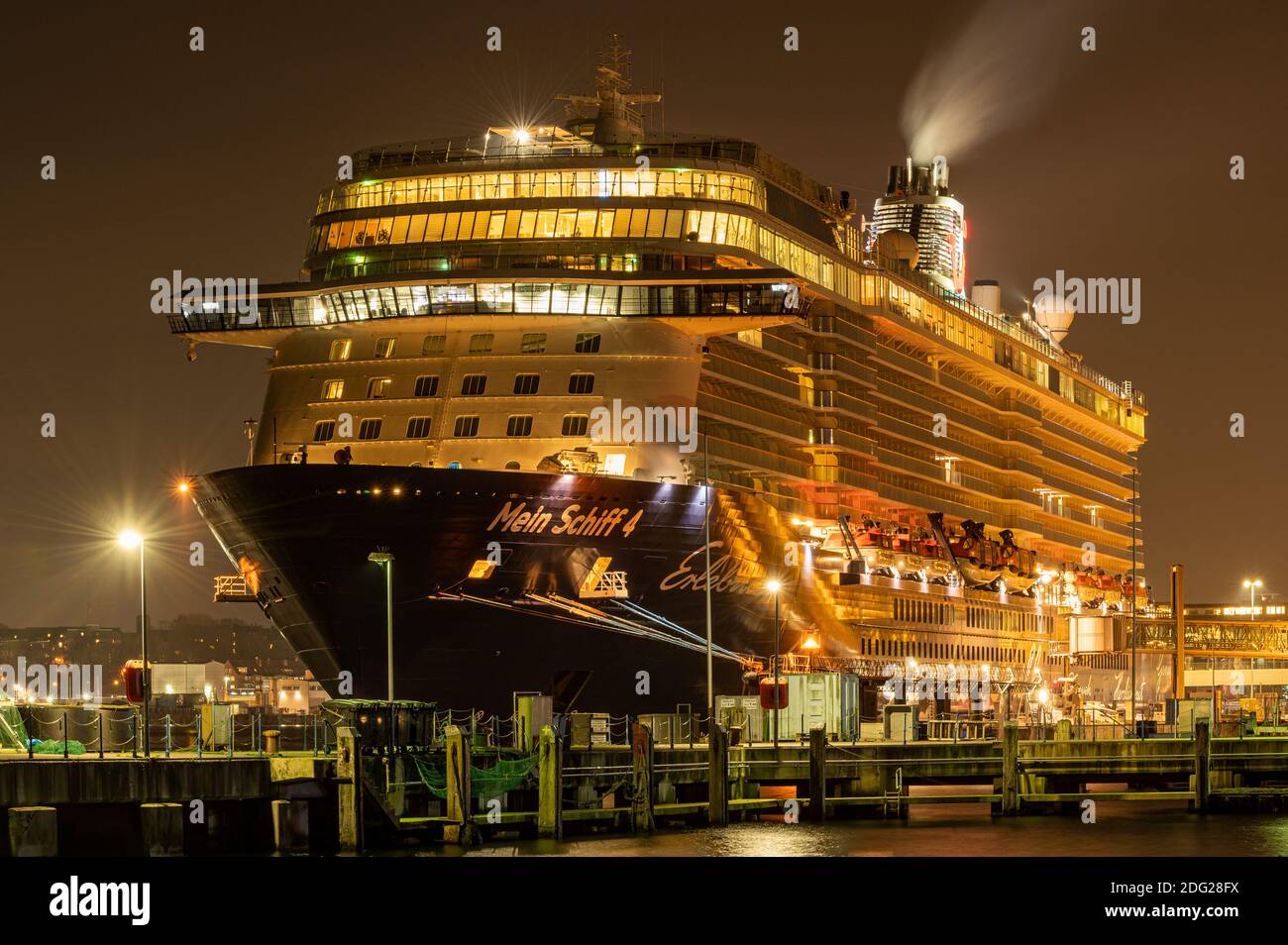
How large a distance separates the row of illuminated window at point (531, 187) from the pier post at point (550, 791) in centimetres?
2693

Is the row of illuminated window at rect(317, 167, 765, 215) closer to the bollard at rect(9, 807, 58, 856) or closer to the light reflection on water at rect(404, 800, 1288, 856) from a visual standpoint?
the light reflection on water at rect(404, 800, 1288, 856)

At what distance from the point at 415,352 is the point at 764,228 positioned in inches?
528

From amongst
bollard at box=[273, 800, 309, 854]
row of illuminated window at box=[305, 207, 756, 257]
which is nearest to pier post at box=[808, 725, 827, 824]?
bollard at box=[273, 800, 309, 854]

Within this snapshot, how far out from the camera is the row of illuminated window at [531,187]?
64875 mm

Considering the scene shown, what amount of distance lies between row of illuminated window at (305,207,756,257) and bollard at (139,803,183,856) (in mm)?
31509

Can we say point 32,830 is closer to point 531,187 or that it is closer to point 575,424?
point 575,424

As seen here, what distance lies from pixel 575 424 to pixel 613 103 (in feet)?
54.1

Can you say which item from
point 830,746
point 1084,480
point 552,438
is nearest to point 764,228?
point 552,438

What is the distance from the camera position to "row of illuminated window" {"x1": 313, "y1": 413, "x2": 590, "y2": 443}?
59500 mm

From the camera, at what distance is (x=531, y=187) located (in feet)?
213

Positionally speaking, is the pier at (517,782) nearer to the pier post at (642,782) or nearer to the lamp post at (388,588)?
the pier post at (642,782)

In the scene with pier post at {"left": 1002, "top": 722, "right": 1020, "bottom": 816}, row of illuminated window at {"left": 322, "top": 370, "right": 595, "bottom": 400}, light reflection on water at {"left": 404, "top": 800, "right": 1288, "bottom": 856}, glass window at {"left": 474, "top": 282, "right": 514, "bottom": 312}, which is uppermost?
glass window at {"left": 474, "top": 282, "right": 514, "bottom": 312}

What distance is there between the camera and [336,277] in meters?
63.5

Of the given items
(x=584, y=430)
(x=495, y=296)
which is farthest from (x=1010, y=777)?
(x=495, y=296)
